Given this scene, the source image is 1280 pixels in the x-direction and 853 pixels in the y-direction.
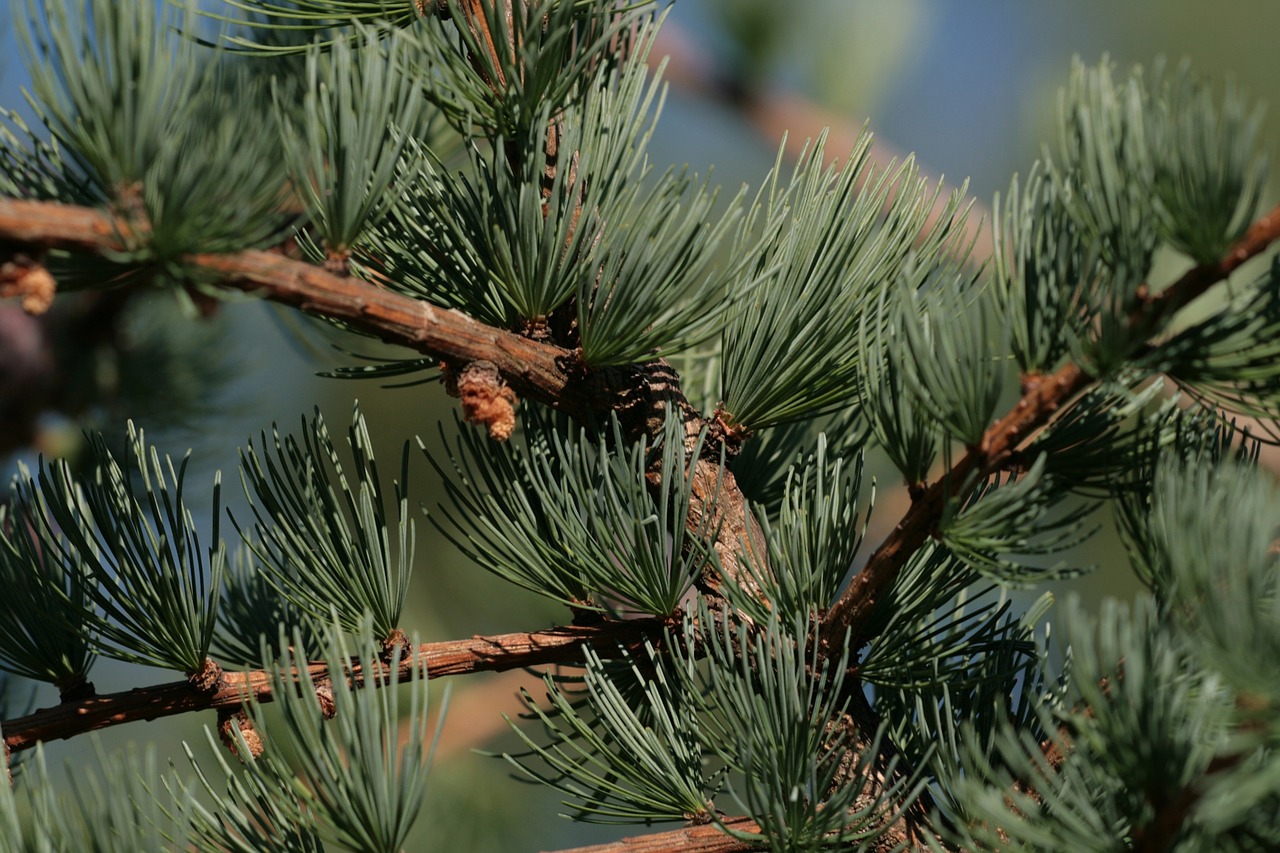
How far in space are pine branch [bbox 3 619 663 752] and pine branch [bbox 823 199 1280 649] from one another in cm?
10

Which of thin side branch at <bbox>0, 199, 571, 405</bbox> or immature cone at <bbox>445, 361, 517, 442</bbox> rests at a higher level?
thin side branch at <bbox>0, 199, 571, 405</bbox>

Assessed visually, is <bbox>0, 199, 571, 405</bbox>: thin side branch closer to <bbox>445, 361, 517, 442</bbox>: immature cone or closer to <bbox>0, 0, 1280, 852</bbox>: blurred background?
<bbox>445, 361, 517, 442</bbox>: immature cone

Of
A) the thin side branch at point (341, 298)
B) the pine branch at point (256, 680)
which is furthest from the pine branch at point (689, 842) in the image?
the thin side branch at point (341, 298)

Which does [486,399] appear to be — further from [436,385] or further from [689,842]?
[436,385]

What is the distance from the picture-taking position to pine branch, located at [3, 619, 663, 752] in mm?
514

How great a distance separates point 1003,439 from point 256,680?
34 centimetres

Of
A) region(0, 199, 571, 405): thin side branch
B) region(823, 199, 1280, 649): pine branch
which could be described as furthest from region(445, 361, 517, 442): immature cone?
region(823, 199, 1280, 649): pine branch

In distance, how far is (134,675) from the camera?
8.18 ft

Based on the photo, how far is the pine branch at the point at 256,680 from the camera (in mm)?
514

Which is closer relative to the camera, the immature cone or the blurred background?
the immature cone

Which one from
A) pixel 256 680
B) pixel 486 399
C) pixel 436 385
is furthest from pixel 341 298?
pixel 436 385

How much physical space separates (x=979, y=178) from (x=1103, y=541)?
1.06m

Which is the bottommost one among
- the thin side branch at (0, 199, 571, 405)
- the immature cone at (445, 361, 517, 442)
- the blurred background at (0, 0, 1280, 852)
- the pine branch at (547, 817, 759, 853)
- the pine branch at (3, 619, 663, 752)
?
the pine branch at (547, 817, 759, 853)

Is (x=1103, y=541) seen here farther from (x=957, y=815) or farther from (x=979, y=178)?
(x=957, y=815)
